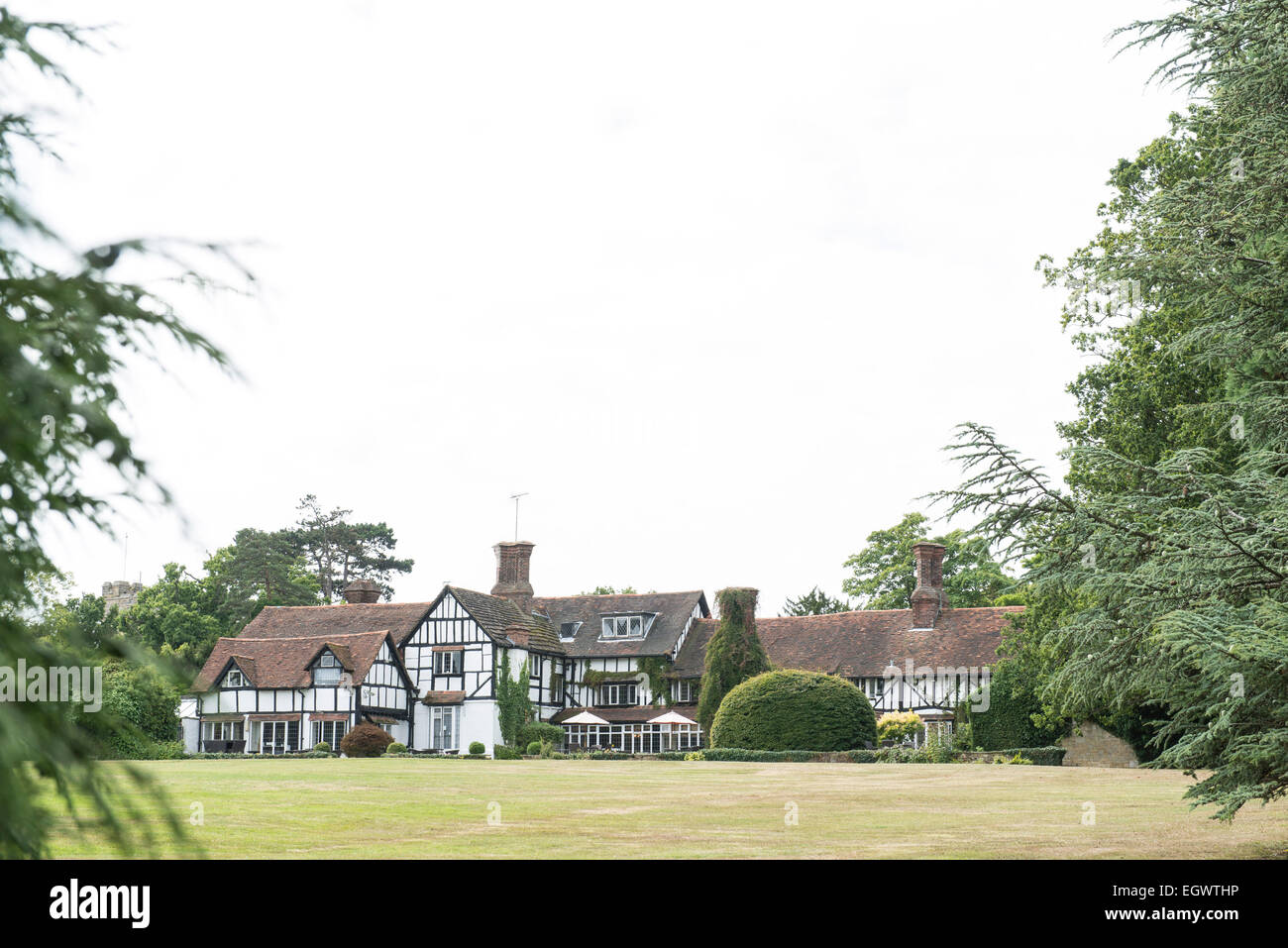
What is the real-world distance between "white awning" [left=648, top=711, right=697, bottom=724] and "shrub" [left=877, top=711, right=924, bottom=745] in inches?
331

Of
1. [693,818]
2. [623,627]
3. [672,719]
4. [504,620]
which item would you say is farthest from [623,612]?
[693,818]

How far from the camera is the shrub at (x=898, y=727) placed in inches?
1646

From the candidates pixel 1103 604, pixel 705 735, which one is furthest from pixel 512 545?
pixel 1103 604

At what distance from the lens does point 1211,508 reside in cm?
1055

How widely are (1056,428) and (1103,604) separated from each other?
775 inches

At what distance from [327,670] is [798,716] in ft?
71.3

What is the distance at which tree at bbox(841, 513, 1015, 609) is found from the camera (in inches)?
2459

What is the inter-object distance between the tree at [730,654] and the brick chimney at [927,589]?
24.7ft

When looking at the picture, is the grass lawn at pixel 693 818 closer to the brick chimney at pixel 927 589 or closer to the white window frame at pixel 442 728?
the brick chimney at pixel 927 589

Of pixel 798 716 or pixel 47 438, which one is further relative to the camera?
pixel 798 716

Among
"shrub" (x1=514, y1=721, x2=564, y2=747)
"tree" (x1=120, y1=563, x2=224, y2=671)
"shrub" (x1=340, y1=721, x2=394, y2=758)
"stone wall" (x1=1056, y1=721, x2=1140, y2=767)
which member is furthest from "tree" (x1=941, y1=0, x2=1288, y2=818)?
"tree" (x1=120, y1=563, x2=224, y2=671)

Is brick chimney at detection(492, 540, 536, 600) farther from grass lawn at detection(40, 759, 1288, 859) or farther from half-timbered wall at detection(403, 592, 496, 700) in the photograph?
grass lawn at detection(40, 759, 1288, 859)

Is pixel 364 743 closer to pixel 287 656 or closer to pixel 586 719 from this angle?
pixel 287 656

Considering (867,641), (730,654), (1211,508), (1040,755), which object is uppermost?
(1211,508)
